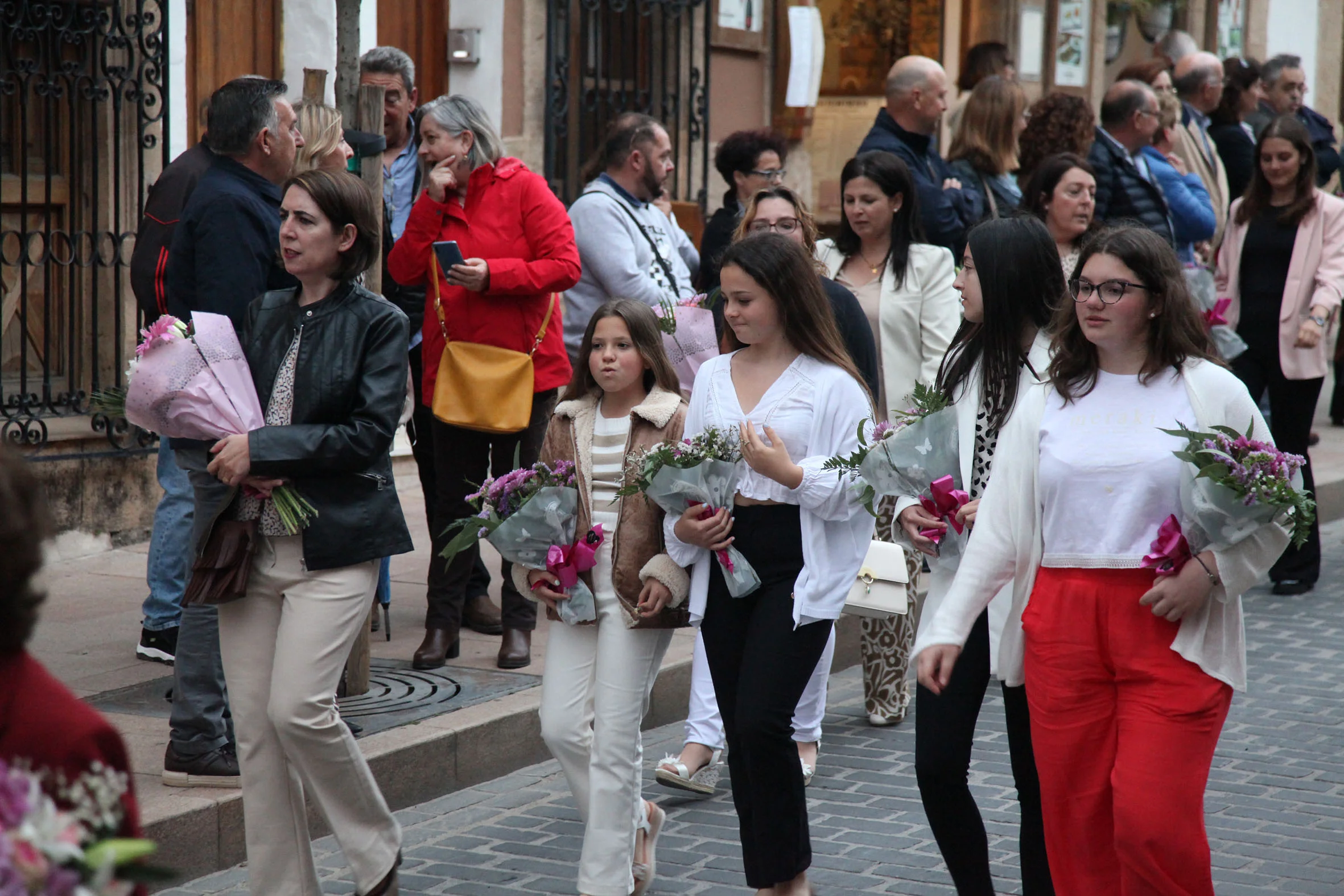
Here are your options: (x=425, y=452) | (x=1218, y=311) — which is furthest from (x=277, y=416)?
(x=1218, y=311)

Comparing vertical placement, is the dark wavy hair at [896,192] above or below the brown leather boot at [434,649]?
above

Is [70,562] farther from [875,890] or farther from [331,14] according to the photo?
[875,890]

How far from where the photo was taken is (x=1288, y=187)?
8797mm

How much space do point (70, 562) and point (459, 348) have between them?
2.78 metres

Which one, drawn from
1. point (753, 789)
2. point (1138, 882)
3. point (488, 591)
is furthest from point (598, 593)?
point (488, 591)

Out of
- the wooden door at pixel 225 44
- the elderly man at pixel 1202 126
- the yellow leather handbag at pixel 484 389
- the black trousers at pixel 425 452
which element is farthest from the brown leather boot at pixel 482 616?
the elderly man at pixel 1202 126

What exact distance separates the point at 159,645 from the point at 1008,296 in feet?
11.9

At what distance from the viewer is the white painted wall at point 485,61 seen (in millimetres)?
10328

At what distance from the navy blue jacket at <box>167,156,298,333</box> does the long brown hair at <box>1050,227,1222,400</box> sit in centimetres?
241

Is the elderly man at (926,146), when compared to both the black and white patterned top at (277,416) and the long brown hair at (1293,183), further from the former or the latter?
the black and white patterned top at (277,416)

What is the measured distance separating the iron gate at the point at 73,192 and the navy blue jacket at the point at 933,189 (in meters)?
3.44

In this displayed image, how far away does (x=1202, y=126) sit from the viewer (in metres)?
12.1

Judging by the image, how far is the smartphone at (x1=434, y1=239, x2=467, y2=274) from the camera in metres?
6.29

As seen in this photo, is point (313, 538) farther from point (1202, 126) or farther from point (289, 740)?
point (1202, 126)
